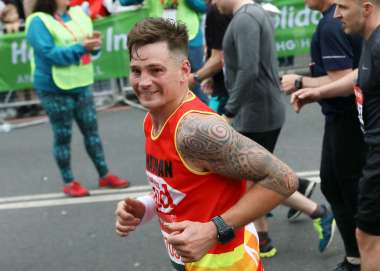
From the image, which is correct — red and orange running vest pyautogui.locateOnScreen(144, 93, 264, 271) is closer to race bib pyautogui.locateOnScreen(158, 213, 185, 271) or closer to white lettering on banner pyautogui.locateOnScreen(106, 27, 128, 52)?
race bib pyautogui.locateOnScreen(158, 213, 185, 271)

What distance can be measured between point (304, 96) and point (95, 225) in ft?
7.57

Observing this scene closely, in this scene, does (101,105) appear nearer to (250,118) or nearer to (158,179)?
(250,118)

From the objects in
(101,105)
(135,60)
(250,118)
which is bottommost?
(101,105)

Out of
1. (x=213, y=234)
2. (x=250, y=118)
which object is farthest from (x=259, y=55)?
(x=213, y=234)

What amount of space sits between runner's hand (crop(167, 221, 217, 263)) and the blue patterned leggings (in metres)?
3.58

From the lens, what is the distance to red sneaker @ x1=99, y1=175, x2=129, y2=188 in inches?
229

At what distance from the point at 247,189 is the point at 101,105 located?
A: 24.4 ft

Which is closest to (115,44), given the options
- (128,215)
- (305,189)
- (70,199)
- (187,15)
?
(187,15)

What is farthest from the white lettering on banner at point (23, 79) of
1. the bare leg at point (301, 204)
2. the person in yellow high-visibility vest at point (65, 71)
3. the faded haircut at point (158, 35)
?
the faded haircut at point (158, 35)

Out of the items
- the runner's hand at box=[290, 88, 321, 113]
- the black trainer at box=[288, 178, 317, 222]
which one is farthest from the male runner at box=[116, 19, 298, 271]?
the black trainer at box=[288, 178, 317, 222]

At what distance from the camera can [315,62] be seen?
12.1ft

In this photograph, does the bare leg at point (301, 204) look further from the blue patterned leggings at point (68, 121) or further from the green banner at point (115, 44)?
the green banner at point (115, 44)

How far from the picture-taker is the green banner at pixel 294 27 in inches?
377

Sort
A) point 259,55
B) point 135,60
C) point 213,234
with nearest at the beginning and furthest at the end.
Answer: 1. point 213,234
2. point 135,60
3. point 259,55
